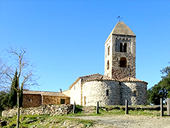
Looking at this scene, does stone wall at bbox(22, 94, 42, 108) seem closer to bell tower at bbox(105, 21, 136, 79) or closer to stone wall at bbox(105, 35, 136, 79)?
bell tower at bbox(105, 21, 136, 79)

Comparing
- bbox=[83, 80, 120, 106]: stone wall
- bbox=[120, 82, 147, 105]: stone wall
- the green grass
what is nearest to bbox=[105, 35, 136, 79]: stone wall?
bbox=[120, 82, 147, 105]: stone wall

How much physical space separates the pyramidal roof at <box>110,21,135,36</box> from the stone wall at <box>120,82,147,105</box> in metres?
8.77

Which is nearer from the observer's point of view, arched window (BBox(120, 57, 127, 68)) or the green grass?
the green grass

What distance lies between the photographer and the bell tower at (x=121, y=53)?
38.0 metres

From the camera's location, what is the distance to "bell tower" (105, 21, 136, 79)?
38000 mm

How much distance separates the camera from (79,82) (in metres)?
39.7

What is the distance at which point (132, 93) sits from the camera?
35062 mm

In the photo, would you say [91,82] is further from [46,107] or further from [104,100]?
[46,107]

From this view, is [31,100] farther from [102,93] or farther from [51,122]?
[51,122]

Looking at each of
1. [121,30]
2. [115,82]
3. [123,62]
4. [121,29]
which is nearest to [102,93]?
[115,82]

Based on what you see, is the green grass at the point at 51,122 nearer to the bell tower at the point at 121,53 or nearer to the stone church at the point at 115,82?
the stone church at the point at 115,82

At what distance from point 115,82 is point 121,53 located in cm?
622

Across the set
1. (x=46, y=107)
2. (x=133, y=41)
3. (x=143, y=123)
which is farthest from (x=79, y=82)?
(x=143, y=123)

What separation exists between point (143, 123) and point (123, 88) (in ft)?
62.4
